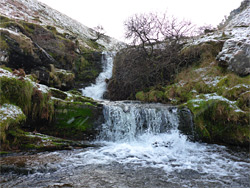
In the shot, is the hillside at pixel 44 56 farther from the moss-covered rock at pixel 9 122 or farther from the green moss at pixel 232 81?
the green moss at pixel 232 81

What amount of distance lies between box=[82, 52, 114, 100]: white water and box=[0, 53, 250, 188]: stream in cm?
831

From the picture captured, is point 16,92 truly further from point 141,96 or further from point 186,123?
point 141,96

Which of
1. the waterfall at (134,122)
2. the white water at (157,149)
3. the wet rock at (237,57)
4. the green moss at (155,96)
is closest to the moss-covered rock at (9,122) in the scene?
the white water at (157,149)

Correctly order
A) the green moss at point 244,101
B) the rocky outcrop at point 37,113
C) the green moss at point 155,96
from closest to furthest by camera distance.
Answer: the rocky outcrop at point 37,113
the green moss at point 244,101
the green moss at point 155,96

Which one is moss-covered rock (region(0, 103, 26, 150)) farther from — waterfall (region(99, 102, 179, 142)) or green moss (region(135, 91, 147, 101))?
green moss (region(135, 91, 147, 101))

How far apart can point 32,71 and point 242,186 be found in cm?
1178

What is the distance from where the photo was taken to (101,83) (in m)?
16.7

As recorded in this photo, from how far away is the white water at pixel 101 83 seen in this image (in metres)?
14.9

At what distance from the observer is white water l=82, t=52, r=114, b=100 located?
1492 centimetres

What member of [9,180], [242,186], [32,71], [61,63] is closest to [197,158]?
[242,186]

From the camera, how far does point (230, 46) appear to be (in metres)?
9.02

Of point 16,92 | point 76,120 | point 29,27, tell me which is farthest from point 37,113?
point 29,27

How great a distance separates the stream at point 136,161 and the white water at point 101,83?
831 centimetres

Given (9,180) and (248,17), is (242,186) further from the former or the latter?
(248,17)
